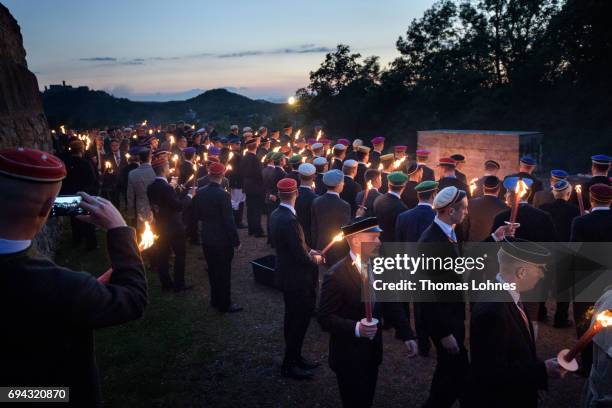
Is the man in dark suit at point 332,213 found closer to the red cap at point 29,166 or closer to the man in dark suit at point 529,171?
the man in dark suit at point 529,171

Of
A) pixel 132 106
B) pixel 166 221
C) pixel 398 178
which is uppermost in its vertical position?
pixel 132 106

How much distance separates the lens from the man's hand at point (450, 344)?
3.96 m

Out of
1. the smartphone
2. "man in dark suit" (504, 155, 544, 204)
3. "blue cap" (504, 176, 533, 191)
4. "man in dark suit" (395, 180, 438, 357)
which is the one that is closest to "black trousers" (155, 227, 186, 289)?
"man in dark suit" (395, 180, 438, 357)

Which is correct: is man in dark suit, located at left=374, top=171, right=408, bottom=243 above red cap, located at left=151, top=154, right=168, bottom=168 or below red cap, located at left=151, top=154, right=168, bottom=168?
below

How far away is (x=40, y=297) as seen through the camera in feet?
6.00

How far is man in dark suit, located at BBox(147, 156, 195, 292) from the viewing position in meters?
7.77

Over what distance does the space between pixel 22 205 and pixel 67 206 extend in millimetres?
320

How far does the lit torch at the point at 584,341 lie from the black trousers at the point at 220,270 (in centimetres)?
586

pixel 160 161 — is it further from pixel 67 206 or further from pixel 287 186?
pixel 67 206

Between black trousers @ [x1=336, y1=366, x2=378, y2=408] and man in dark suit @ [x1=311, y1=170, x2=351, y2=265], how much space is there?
3221 mm

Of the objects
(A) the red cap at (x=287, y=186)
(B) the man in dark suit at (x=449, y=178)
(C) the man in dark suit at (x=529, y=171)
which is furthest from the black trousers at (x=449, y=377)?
(C) the man in dark suit at (x=529, y=171)

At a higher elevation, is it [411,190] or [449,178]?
[449,178]

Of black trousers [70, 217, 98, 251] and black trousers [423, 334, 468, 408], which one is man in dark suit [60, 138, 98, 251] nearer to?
black trousers [70, 217, 98, 251]

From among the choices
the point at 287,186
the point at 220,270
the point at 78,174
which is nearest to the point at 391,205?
the point at 287,186
